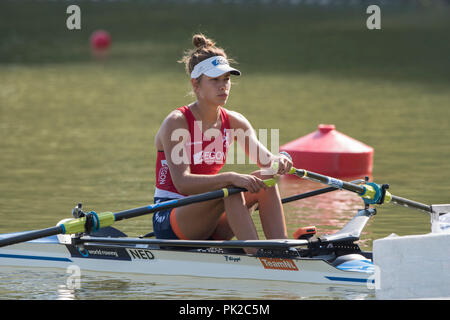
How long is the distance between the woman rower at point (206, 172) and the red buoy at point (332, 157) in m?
4.04

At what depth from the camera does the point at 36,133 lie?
48.7 feet

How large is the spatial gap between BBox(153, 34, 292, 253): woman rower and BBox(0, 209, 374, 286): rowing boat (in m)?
0.15

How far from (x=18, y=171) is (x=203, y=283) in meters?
5.26

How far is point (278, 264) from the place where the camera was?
6957mm

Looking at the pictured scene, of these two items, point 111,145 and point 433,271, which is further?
point 111,145

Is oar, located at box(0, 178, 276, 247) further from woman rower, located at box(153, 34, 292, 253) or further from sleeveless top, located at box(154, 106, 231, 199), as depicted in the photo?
sleeveless top, located at box(154, 106, 231, 199)

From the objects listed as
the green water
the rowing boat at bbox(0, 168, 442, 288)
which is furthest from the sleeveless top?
the green water

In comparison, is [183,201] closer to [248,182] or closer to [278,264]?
[248,182]

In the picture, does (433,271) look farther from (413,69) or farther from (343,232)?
(413,69)

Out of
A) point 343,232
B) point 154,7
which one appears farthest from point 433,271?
point 154,7

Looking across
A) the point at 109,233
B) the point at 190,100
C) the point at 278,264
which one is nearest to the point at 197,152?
the point at 278,264

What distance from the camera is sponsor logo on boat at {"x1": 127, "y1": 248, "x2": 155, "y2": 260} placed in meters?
7.27

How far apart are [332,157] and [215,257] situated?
456cm

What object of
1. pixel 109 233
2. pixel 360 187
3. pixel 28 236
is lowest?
pixel 109 233
